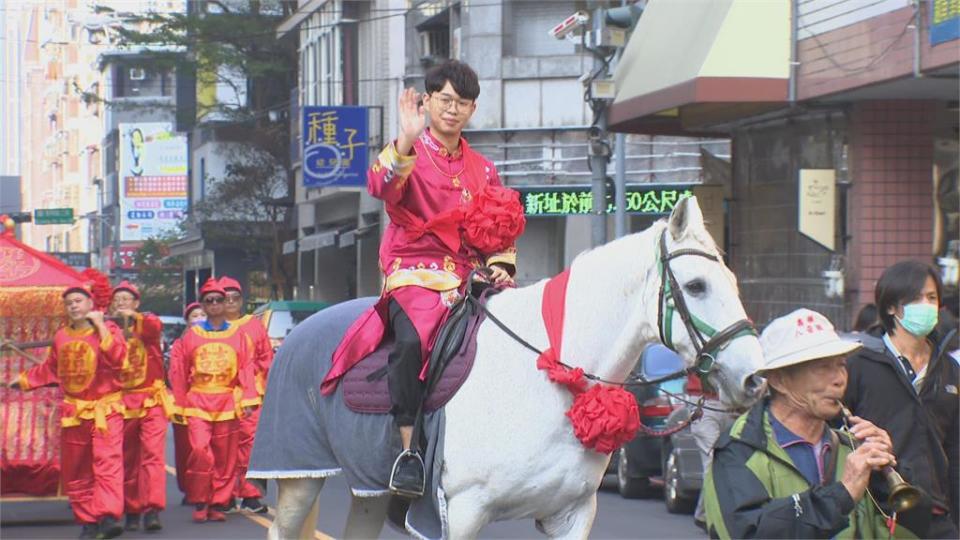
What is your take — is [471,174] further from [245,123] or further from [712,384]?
[245,123]

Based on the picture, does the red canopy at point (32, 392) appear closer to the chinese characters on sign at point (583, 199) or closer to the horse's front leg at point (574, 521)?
the horse's front leg at point (574, 521)

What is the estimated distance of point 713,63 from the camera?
58.9 feet

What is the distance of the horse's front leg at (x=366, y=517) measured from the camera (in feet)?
26.7

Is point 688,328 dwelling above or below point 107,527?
above

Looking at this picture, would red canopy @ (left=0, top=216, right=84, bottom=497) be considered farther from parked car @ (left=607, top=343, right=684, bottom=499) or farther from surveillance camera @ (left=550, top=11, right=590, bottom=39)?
surveillance camera @ (left=550, top=11, right=590, bottom=39)

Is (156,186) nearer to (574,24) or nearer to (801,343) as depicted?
(574,24)

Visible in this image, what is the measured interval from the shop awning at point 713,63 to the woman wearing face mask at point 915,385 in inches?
425

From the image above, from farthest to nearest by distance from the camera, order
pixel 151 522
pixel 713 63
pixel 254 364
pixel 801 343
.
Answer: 1. pixel 713 63
2. pixel 254 364
3. pixel 151 522
4. pixel 801 343

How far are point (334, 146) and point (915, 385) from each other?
97.0ft

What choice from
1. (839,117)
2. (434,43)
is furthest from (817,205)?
(434,43)

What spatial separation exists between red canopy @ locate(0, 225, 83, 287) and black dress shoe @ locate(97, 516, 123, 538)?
7.01ft

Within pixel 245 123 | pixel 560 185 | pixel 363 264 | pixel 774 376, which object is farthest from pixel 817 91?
pixel 245 123

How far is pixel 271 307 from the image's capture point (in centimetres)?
2573

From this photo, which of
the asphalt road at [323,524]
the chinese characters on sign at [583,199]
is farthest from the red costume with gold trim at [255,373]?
the chinese characters on sign at [583,199]
